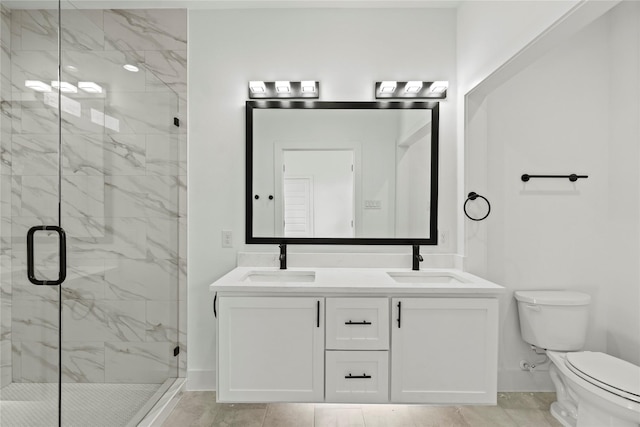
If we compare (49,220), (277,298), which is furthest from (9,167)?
(277,298)

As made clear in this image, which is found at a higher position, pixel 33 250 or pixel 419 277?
pixel 33 250

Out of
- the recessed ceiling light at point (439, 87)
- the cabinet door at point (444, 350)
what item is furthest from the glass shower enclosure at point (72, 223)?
the recessed ceiling light at point (439, 87)

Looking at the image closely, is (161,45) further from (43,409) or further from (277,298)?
(43,409)

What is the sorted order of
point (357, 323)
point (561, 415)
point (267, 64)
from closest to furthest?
1. point (357, 323)
2. point (561, 415)
3. point (267, 64)

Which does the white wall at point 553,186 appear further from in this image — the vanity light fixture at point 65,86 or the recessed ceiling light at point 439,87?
the vanity light fixture at point 65,86

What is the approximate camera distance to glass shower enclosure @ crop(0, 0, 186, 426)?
152 centimetres

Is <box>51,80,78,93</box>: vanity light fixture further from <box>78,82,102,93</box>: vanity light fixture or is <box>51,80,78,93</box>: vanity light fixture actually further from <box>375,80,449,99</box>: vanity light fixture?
<box>375,80,449,99</box>: vanity light fixture

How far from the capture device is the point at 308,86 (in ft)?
7.78

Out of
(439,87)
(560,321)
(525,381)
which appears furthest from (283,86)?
(525,381)

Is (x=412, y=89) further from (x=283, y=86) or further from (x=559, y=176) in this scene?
(x=559, y=176)

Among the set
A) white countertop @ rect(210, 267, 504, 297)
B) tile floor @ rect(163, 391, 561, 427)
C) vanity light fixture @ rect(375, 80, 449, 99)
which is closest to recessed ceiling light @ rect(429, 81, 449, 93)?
vanity light fixture @ rect(375, 80, 449, 99)

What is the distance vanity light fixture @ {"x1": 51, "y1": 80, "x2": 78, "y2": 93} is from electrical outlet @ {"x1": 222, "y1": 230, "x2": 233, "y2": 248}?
3.84ft

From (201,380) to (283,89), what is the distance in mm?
2039

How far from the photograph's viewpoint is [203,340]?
243 cm
